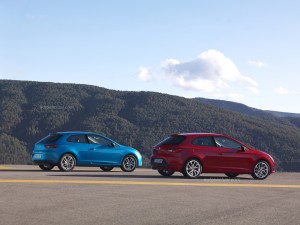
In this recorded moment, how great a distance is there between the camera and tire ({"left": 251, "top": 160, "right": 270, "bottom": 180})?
55.9 ft

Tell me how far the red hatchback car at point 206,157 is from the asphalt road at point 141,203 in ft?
7.20

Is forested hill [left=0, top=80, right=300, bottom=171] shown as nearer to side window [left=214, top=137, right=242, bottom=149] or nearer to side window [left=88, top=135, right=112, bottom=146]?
side window [left=88, top=135, right=112, bottom=146]

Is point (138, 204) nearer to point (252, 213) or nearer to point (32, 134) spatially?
point (252, 213)

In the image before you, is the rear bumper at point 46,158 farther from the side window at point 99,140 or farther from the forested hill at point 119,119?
the forested hill at point 119,119

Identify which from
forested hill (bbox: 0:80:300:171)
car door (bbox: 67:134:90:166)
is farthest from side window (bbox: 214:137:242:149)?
forested hill (bbox: 0:80:300:171)

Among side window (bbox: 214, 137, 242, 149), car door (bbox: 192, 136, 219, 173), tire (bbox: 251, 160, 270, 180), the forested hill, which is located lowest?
tire (bbox: 251, 160, 270, 180)

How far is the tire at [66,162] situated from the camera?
1792cm

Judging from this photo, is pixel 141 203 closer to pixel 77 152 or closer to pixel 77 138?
pixel 77 152

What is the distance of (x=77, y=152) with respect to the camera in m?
18.2

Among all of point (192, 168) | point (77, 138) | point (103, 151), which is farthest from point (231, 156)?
point (77, 138)

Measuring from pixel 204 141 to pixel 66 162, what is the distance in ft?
16.2

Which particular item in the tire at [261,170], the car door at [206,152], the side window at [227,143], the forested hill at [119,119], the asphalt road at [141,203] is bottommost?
the asphalt road at [141,203]

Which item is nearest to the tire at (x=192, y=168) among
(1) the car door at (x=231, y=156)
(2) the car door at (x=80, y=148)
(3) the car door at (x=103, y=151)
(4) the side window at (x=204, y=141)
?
(4) the side window at (x=204, y=141)

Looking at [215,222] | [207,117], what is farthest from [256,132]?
[215,222]
